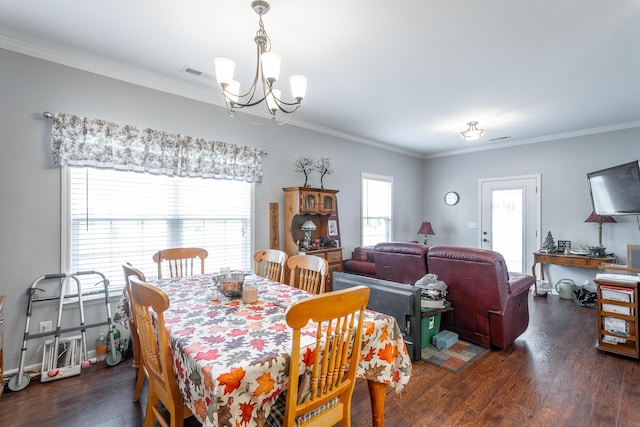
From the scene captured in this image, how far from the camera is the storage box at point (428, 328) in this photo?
2.93 m

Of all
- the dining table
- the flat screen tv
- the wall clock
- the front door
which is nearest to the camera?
the dining table

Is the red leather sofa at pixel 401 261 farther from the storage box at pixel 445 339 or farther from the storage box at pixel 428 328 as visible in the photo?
the storage box at pixel 445 339

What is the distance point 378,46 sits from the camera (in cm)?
251

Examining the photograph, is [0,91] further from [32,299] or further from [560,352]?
[560,352]

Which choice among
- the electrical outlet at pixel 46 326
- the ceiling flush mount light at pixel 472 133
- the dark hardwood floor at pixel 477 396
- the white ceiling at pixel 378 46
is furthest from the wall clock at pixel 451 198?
the electrical outlet at pixel 46 326

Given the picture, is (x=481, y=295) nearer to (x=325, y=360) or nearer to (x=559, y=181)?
(x=325, y=360)

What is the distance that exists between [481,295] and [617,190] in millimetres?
2751

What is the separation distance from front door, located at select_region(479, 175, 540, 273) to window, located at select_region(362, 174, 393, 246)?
1.84 meters

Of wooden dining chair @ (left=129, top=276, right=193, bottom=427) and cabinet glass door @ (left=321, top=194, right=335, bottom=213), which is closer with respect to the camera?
wooden dining chair @ (left=129, top=276, right=193, bottom=427)

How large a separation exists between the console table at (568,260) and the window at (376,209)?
2454 mm

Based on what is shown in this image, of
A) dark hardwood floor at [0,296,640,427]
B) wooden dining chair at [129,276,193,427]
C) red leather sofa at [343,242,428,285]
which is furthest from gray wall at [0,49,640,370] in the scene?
wooden dining chair at [129,276,193,427]

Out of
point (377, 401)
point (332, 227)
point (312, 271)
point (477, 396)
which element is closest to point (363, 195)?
point (332, 227)

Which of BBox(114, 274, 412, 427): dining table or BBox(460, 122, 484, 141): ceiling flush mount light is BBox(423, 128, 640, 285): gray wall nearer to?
BBox(460, 122, 484, 141): ceiling flush mount light

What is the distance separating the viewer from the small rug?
8.77ft
